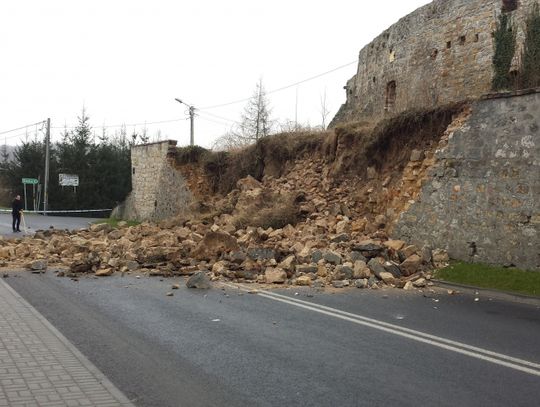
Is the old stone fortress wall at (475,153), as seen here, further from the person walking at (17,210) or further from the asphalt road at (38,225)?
the person walking at (17,210)

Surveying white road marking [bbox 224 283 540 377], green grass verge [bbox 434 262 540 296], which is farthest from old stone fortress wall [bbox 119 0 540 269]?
white road marking [bbox 224 283 540 377]

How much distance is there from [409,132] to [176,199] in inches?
619

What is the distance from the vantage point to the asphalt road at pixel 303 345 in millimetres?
5160

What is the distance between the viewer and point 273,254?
44.9 ft

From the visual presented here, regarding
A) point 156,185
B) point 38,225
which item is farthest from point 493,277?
point 38,225

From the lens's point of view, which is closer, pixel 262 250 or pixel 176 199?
pixel 262 250

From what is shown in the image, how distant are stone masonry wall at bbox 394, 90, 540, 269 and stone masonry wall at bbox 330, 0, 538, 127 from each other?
2.76 metres

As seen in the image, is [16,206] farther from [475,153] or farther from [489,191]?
[489,191]

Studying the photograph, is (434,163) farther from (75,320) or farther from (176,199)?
(176,199)

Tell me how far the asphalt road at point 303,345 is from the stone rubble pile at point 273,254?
1.52m

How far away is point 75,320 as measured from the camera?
8062 millimetres

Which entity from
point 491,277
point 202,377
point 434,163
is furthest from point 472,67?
point 202,377

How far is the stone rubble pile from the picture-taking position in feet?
40.2

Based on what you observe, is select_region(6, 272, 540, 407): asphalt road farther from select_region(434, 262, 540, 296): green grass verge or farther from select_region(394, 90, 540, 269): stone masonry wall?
select_region(394, 90, 540, 269): stone masonry wall
